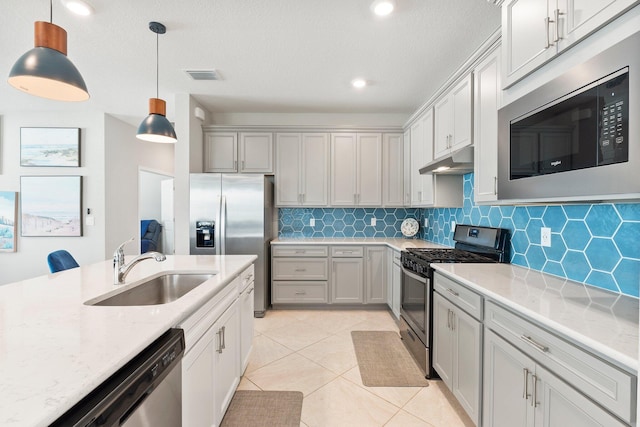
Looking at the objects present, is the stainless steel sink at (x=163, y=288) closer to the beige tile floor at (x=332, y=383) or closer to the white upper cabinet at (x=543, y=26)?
the beige tile floor at (x=332, y=383)

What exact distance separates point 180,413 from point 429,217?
3.47m

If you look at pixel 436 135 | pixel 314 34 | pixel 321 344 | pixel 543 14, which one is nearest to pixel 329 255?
pixel 321 344

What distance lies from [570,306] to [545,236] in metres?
0.78

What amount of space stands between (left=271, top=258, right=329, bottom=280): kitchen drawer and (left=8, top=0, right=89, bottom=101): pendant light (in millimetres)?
2716

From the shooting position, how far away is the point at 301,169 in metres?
3.98

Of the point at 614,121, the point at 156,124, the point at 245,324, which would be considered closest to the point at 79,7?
the point at 156,124

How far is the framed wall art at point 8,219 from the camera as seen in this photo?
3996 millimetres

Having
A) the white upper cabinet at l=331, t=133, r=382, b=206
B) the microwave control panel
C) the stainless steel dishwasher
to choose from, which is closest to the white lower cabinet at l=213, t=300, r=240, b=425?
the stainless steel dishwasher

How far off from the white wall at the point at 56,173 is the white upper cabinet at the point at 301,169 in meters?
2.56

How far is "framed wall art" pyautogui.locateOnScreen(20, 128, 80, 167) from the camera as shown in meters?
4.06

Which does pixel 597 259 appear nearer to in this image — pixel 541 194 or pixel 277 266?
pixel 541 194

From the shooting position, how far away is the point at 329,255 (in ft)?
12.2

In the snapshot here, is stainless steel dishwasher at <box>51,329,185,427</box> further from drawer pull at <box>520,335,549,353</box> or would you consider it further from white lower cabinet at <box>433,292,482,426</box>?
white lower cabinet at <box>433,292,482,426</box>

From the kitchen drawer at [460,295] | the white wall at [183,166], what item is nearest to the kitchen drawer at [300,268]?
the white wall at [183,166]
